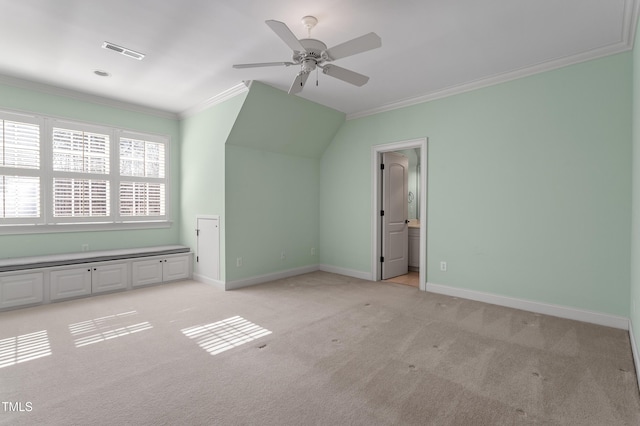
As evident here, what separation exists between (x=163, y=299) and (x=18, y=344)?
1.49m

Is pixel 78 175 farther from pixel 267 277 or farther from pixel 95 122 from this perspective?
pixel 267 277

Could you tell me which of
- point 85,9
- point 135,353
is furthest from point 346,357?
point 85,9

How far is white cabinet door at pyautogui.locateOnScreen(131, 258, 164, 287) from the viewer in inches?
183

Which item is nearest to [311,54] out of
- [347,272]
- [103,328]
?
[103,328]

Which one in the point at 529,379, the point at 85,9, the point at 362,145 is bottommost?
the point at 529,379

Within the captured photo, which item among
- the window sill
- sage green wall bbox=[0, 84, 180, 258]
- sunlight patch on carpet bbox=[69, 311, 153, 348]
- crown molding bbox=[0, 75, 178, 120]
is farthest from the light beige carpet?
crown molding bbox=[0, 75, 178, 120]

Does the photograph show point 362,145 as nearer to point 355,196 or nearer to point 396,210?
point 355,196

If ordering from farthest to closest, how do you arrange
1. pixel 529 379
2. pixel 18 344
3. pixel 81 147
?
pixel 81 147, pixel 18 344, pixel 529 379

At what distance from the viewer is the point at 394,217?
216 inches

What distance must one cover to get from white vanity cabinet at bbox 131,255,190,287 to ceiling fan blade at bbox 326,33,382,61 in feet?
13.2

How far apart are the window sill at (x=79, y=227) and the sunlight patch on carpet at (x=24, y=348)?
1803 millimetres

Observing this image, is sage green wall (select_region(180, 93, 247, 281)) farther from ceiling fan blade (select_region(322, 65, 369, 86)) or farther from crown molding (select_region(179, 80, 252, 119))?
ceiling fan blade (select_region(322, 65, 369, 86))

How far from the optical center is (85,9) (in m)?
2.61

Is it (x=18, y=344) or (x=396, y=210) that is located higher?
(x=396, y=210)
